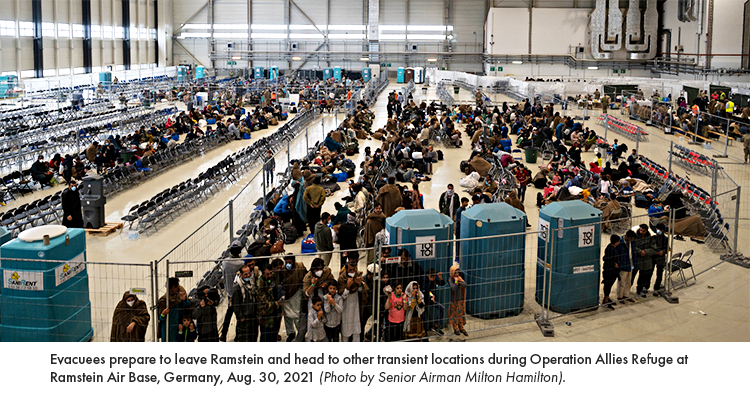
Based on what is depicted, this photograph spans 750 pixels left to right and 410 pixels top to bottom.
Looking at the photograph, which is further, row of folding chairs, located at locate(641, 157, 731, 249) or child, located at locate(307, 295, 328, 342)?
row of folding chairs, located at locate(641, 157, 731, 249)

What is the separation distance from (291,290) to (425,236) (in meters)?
1.96

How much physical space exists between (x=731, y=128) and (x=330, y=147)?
15.6 metres

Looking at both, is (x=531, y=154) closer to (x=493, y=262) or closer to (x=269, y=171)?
(x=269, y=171)

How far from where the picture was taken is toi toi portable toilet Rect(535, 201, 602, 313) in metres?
9.29

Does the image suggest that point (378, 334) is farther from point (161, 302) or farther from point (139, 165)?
point (139, 165)

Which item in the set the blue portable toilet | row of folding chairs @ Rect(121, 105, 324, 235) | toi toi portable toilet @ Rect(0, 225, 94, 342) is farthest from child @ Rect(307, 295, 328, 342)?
row of folding chairs @ Rect(121, 105, 324, 235)

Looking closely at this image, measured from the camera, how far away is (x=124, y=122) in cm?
3105

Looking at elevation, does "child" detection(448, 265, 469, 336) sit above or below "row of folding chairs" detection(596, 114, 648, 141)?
below

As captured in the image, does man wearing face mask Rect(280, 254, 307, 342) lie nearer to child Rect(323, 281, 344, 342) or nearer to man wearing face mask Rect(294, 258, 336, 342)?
man wearing face mask Rect(294, 258, 336, 342)

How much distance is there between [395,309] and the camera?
26.7 ft

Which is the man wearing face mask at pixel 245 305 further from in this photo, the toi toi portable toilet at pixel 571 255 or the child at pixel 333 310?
the toi toi portable toilet at pixel 571 255

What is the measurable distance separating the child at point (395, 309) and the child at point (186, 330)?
2267 mm

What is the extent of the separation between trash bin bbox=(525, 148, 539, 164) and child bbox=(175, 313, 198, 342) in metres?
17.4

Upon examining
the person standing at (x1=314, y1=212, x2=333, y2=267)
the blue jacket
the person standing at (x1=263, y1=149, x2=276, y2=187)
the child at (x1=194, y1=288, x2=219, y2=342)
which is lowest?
the child at (x1=194, y1=288, x2=219, y2=342)
